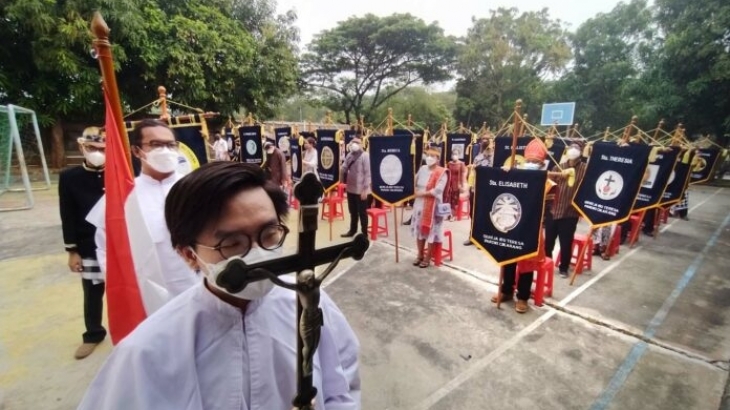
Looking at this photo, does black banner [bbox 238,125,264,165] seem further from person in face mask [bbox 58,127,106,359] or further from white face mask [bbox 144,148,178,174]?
white face mask [bbox 144,148,178,174]

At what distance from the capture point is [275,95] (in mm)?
15617

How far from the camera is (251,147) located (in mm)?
7957

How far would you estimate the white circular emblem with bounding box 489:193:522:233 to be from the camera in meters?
3.45

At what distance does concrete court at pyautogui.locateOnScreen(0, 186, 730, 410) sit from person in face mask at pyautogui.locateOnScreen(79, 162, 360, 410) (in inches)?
71.5

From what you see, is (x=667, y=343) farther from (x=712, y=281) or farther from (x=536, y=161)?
(x=712, y=281)

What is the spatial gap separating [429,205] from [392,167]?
0.83 meters

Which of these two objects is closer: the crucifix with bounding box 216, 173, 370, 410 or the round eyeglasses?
the crucifix with bounding box 216, 173, 370, 410

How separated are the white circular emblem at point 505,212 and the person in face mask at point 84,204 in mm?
3464

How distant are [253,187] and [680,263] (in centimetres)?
681

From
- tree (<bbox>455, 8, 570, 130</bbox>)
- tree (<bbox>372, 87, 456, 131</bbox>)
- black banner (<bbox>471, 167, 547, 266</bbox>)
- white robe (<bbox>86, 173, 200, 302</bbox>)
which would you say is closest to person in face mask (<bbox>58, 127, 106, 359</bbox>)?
white robe (<bbox>86, 173, 200, 302</bbox>)

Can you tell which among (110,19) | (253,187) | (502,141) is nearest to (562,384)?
(253,187)

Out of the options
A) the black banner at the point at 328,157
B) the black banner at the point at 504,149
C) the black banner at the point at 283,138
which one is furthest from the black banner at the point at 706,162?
the black banner at the point at 283,138

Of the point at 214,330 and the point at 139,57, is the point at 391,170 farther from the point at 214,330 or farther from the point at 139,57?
the point at 139,57

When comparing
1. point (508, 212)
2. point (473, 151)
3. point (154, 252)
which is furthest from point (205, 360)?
point (473, 151)
